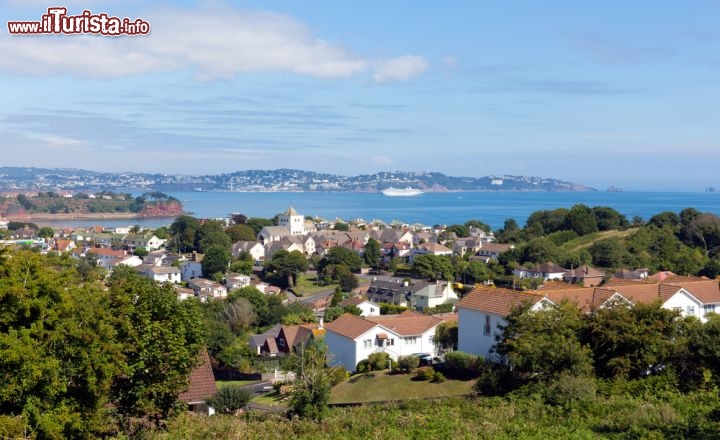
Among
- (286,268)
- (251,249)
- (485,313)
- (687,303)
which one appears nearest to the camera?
(485,313)

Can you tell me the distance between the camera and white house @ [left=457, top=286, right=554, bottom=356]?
16047mm

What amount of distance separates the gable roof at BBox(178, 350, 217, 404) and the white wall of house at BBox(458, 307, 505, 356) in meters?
6.56

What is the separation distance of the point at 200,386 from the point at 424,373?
18.0 ft

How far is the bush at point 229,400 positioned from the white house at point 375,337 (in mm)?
6743

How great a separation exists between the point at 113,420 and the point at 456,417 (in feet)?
16.7

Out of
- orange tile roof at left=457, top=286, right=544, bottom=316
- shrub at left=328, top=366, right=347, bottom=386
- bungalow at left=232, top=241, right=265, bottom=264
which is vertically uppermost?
orange tile roof at left=457, top=286, right=544, bottom=316

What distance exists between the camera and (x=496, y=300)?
54.4ft

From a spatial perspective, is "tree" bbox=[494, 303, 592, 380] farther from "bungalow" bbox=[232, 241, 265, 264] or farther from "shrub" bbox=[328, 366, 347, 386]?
"bungalow" bbox=[232, 241, 265, 264]

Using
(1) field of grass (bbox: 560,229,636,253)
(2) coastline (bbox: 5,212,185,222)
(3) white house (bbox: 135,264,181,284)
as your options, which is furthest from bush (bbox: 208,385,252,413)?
(2) coastline (bbox: 5,212,185,222)

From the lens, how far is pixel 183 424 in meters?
10.3

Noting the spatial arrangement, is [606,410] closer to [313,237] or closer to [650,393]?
[650,393]

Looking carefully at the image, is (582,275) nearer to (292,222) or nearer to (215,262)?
(215,262)

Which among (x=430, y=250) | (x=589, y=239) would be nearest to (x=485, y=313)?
(x=589, y=239)

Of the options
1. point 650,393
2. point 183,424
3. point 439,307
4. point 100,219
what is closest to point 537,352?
point 650,393
